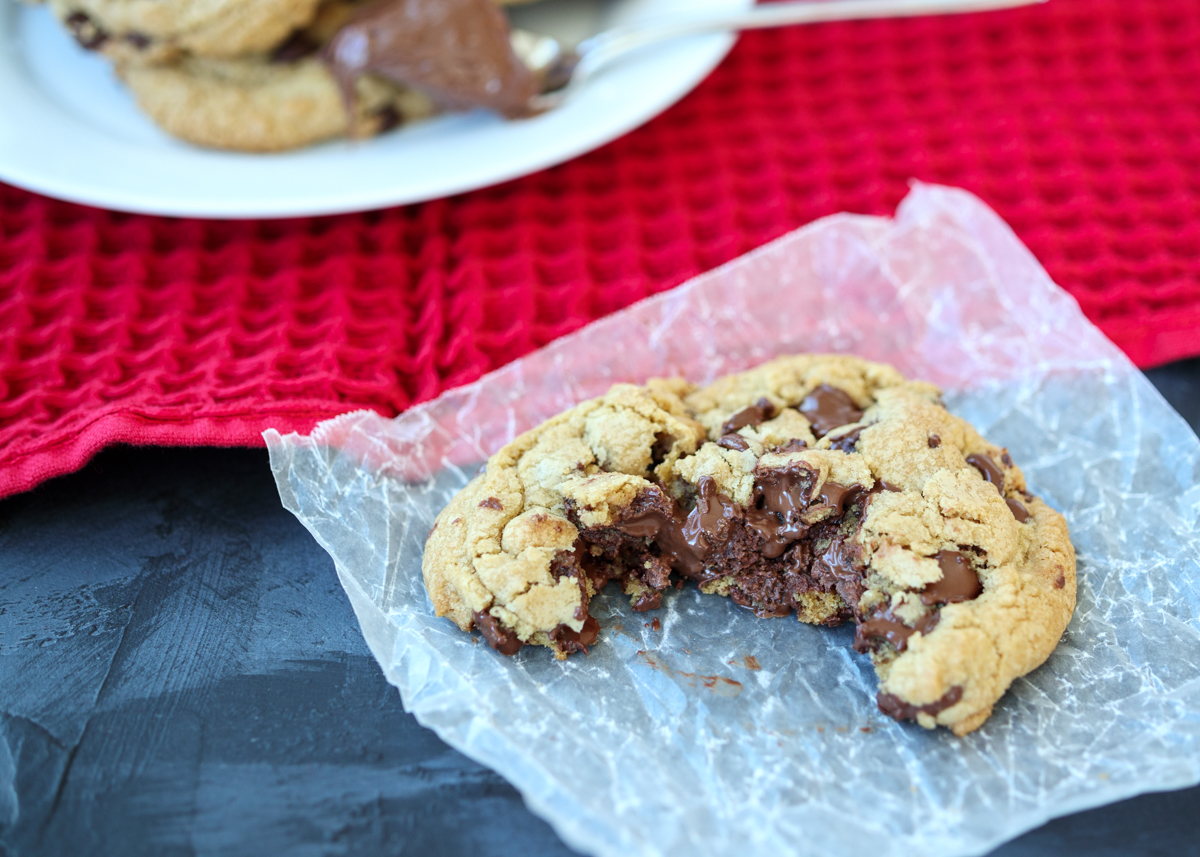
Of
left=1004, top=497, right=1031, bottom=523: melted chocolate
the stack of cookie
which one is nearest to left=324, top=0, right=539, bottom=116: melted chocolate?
A: the stack of cookie

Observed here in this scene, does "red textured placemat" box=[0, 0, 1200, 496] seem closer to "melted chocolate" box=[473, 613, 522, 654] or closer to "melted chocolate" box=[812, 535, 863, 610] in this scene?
"melted chocolate" box=[473, 613, 522, 654]

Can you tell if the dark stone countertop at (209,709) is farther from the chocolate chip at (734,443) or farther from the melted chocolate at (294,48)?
the melted chocolate at (294,48)

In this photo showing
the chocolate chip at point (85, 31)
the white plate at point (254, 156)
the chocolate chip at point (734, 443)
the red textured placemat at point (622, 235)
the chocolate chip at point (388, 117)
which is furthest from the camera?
the chocolate chip at point (388, 117)

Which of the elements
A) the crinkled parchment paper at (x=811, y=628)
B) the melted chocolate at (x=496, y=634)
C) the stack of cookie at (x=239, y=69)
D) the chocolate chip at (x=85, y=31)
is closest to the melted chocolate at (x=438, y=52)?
the stack of cookie at (x=239, y=69)

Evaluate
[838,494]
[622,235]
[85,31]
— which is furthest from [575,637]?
[85,31]

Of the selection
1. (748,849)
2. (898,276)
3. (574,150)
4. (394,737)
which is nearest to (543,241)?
(574,150)

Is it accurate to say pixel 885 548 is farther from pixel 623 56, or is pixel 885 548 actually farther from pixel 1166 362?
pixel 623 56

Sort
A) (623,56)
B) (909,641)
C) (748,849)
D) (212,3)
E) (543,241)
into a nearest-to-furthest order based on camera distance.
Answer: (748,849) → (909,641) → (212,3) → (543,241) → (623,56)
